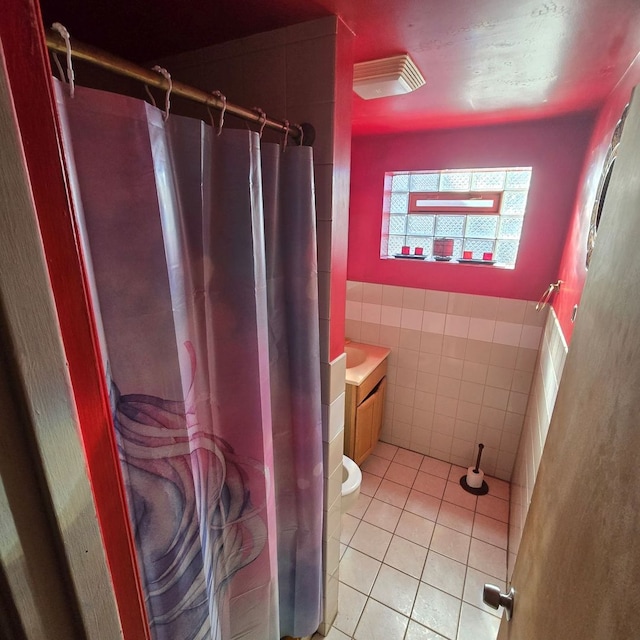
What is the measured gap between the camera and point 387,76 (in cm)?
117

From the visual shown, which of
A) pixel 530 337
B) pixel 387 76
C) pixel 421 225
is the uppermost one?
pixel 387 76

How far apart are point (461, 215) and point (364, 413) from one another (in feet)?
4.71

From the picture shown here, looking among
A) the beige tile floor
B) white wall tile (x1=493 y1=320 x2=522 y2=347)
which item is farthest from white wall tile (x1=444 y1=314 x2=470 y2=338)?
the beige tile floor

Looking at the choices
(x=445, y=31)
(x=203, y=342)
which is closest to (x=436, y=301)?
(x=445, y=31)

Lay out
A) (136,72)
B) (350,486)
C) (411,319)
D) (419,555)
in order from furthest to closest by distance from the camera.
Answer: (411,319) < (419,555) < (350,486) < (136,72)

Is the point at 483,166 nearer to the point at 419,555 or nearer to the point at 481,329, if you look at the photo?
the point at 481,329

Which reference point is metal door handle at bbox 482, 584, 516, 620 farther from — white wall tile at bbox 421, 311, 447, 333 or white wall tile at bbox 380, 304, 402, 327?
white wall tile at bbox 380, 304, 402, 327

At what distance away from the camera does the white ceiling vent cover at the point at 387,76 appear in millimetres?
1124

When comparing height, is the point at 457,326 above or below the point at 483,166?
below

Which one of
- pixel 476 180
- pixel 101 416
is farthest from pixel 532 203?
pixel 101 416

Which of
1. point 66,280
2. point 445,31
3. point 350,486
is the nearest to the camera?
point 66,280

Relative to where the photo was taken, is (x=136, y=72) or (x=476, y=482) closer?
(x=136, y=72)

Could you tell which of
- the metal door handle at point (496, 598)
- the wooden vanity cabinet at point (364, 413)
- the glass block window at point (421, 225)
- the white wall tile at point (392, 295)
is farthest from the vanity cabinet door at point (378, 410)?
the metal door handle at point (496, 598)

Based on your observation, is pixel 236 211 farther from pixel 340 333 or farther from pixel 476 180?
pixel 476 180
